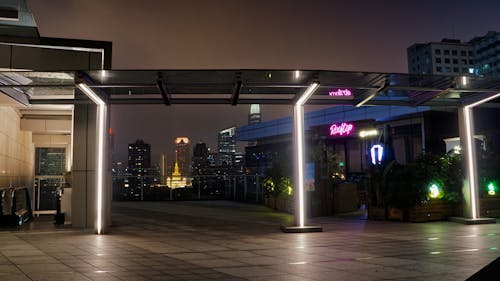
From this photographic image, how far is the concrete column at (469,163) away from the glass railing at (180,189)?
14.4 m

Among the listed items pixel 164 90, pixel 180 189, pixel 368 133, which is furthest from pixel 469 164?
pixel 180 189

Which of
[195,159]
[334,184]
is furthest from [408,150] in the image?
[195,159]

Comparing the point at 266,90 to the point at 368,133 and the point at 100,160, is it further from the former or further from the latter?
the point at 368,133

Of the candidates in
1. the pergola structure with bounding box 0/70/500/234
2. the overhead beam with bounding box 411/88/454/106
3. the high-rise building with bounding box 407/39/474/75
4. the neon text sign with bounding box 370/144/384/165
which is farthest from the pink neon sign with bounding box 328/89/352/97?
the high-rise building with bounding box 407/39/474/75

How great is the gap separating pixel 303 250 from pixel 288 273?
7.54ft

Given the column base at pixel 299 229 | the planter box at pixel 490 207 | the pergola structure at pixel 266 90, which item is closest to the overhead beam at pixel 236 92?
the pergola structure at pixel 266 90

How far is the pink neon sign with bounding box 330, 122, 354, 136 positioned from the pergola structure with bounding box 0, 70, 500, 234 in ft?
57.7

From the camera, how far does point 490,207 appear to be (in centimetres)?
1534

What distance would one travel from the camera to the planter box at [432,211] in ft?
48.1

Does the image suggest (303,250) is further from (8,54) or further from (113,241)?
(8,54)

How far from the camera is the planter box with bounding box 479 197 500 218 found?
15.3 metres

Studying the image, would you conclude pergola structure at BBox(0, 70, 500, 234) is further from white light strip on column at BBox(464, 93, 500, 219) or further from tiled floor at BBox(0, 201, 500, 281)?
tiled floor at BBox(0, 201, 500, 281)

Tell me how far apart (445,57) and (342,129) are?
112 meters

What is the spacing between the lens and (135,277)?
663 centimetres
